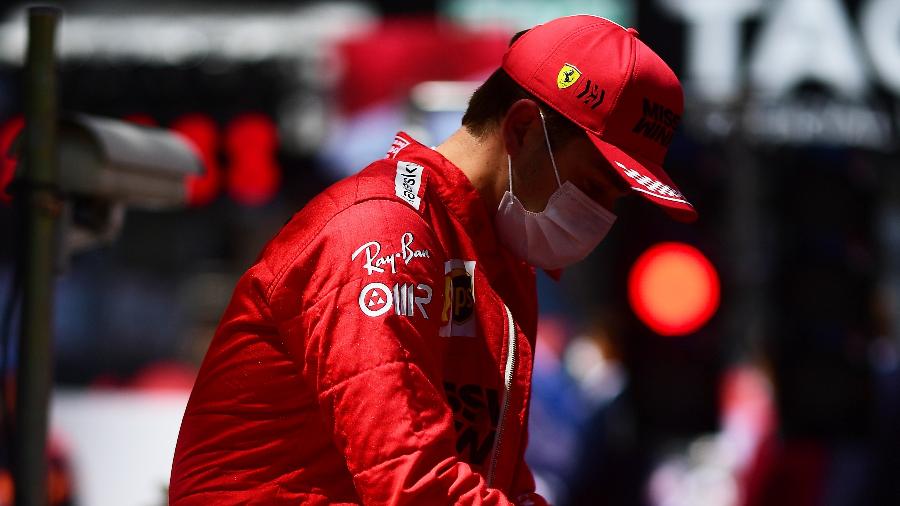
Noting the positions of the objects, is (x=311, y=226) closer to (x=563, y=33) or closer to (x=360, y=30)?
(x=563, y=33)

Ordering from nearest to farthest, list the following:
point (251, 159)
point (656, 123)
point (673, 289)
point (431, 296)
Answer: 1. point (431, 296)
2. point (656, 123)
3. point (673, 289)
4. point (251, 159)

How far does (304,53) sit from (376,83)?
172cm

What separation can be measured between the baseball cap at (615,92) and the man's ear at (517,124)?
0.10 ft

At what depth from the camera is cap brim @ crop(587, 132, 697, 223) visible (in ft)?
7.79

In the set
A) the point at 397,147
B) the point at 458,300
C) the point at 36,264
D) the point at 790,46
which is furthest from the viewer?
the point at 790,46

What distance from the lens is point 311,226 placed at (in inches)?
89.7

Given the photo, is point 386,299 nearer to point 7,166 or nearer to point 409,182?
point 409,182

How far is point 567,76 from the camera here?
246 centimetres

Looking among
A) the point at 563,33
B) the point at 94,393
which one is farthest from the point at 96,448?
the point at 563,33

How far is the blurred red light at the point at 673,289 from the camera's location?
7293 millimetres

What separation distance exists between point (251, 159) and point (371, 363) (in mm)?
8803

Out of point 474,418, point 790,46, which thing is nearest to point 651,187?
point 474,418

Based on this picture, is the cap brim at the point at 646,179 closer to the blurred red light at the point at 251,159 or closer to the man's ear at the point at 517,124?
the man's ear at the point at 517,124

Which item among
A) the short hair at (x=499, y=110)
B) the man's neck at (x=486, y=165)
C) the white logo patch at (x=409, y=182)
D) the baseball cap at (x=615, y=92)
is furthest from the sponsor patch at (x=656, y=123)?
the white logo patch at (x=409, y=182)
